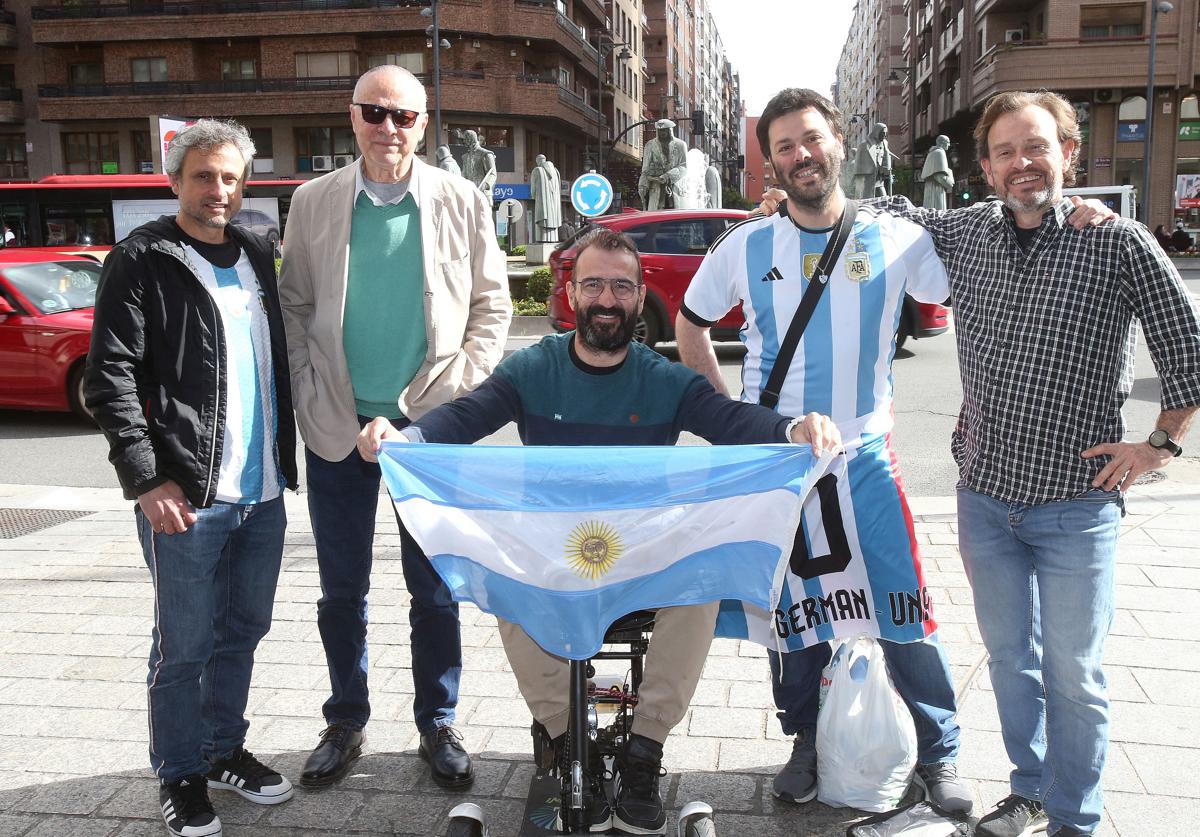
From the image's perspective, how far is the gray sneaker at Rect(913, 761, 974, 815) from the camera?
10.7ft

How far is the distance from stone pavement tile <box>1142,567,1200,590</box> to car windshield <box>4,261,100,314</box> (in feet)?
32.1

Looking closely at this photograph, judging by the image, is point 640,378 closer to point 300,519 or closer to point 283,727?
point 283,727

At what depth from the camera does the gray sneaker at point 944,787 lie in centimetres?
326

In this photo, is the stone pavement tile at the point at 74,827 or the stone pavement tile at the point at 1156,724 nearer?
the stone pavement tile at the point at 74,827

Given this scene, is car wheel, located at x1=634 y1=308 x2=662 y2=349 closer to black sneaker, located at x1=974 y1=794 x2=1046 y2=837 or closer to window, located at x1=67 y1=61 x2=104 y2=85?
black sneaker, located at x1=974 y1=794 x2=1046 y2=837

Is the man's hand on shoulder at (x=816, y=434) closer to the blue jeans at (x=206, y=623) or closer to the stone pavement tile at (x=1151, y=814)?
the stone pavement tile at (x=1151, y=814)

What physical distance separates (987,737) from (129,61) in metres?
54.5

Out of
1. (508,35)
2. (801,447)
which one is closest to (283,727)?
(801,447)

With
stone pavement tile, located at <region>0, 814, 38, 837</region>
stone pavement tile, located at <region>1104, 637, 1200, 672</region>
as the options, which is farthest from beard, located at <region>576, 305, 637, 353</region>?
stone pavement tile, located at <region>1104, 637, 1200, 672</region>

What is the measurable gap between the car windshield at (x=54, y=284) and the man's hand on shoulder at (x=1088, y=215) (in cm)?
1012

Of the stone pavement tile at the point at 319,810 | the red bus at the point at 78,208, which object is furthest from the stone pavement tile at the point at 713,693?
the red bus at the point at 78,208

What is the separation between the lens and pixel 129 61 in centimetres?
4966

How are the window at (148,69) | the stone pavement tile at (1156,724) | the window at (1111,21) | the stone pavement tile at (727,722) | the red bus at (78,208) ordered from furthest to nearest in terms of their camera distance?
the window at (148,69)
the window at (1111,21)
the red bus at (78,208)
the stone pavement tile at (727,722)
the stone pavement tile at (1156,724)

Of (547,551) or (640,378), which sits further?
(640,378)
